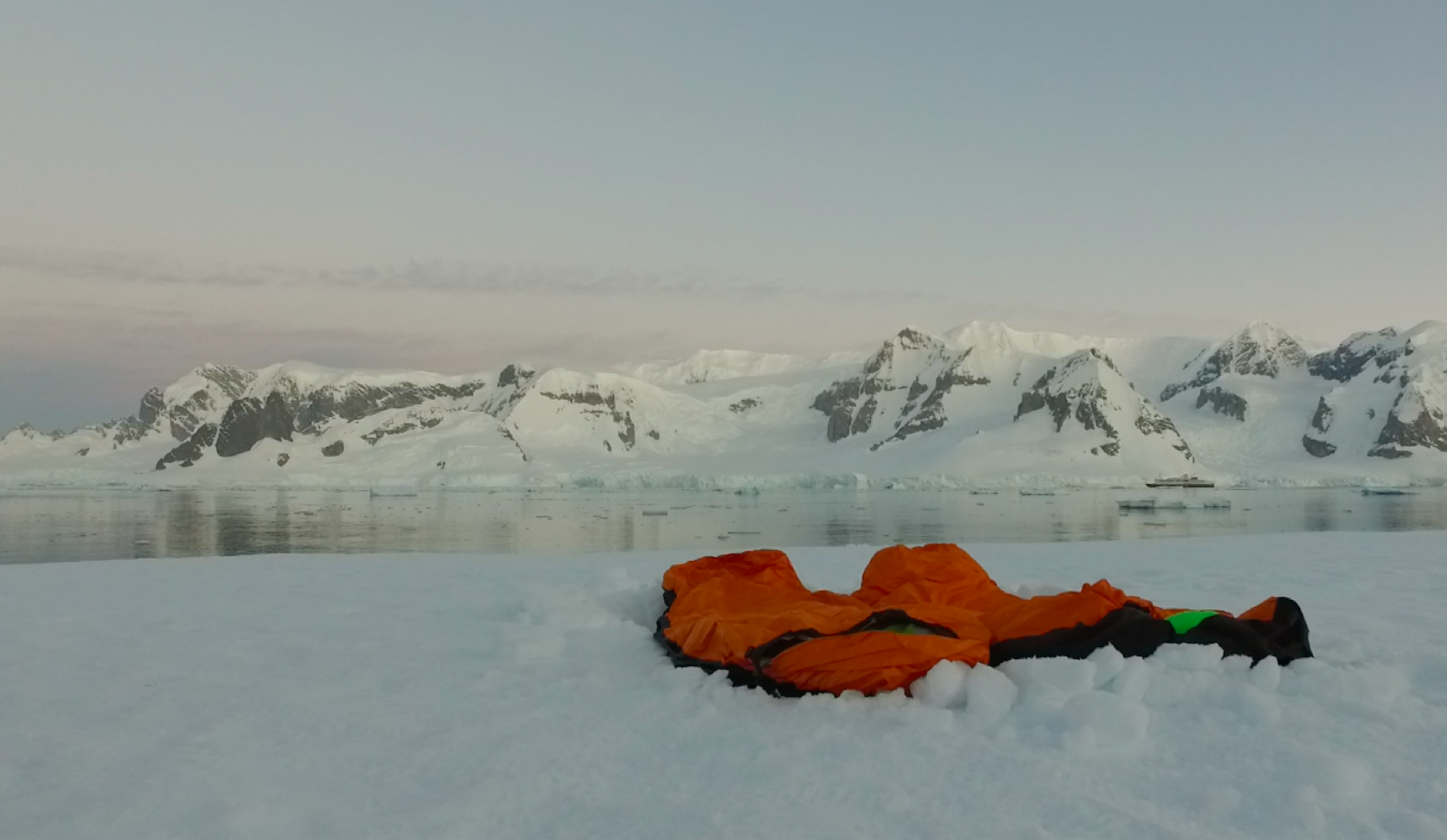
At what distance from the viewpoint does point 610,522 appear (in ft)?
127

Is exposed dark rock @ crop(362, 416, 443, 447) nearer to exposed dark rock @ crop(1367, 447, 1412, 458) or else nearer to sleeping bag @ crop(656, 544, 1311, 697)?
sleeping bag @ crop(656, 544, 1311, 697)

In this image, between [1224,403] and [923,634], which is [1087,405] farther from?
[923,634]

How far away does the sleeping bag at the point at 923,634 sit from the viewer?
4699 millimetres

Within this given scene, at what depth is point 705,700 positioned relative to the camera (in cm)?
473

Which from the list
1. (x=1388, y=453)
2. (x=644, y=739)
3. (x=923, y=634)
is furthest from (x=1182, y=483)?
(x=644, y=739)

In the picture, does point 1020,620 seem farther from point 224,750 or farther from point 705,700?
point 224,750

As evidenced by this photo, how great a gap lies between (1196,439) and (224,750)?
17278 centimetres

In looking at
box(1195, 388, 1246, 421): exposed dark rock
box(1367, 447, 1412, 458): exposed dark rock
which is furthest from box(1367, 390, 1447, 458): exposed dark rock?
box(1195, 388, 1246, 421): exposed dark rock

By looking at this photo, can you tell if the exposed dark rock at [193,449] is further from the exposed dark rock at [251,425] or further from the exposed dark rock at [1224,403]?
the exposed dark rock at [1224,403]

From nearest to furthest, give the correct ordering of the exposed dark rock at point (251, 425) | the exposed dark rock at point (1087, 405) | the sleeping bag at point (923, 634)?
the sleeping bag at point (923, 634) → the exposed dark rock at point (1087, 405) → the exposed dark rock at point (251, 425)

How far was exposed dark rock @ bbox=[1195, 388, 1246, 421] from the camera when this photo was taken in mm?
171375

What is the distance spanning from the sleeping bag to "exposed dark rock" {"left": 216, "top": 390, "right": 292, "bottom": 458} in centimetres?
19337

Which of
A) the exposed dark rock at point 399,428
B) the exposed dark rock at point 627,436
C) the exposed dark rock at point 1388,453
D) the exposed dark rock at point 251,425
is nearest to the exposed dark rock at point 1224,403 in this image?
the exposed dark rock at point 1388,453

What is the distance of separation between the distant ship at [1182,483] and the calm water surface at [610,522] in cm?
3351
